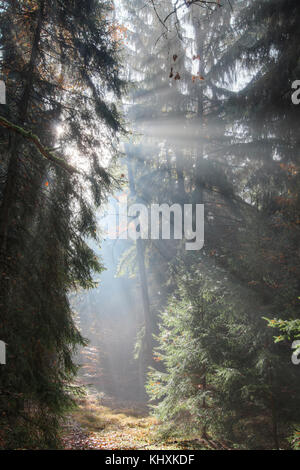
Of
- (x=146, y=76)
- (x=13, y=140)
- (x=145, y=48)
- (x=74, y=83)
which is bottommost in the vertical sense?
(x=13, y=140)

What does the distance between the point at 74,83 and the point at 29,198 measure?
257 cm

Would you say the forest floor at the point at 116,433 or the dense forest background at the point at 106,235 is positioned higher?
the dense forest background at the point at 106,235

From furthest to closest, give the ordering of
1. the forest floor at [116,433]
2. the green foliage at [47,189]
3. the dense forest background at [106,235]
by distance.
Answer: the forest floor at [116,433]
the dense forest background at [106,235]
the green foliage at [47,189]

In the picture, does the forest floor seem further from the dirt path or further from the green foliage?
the green foliage

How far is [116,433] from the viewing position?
6531mm

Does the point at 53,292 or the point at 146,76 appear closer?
the point at 53,292

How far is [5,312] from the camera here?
3.27 metres

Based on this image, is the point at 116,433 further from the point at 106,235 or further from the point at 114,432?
the point at 106,235

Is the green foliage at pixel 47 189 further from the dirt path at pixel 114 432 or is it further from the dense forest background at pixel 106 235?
the dirt path at pixel 114 432

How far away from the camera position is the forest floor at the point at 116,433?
5281 mm

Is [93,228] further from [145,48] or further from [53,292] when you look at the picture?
[145,48]

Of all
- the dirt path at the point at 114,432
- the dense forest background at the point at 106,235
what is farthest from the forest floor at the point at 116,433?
the dense forest background at the point at 106,235

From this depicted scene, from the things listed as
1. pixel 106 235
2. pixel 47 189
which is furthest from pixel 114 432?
pixel 47 189
